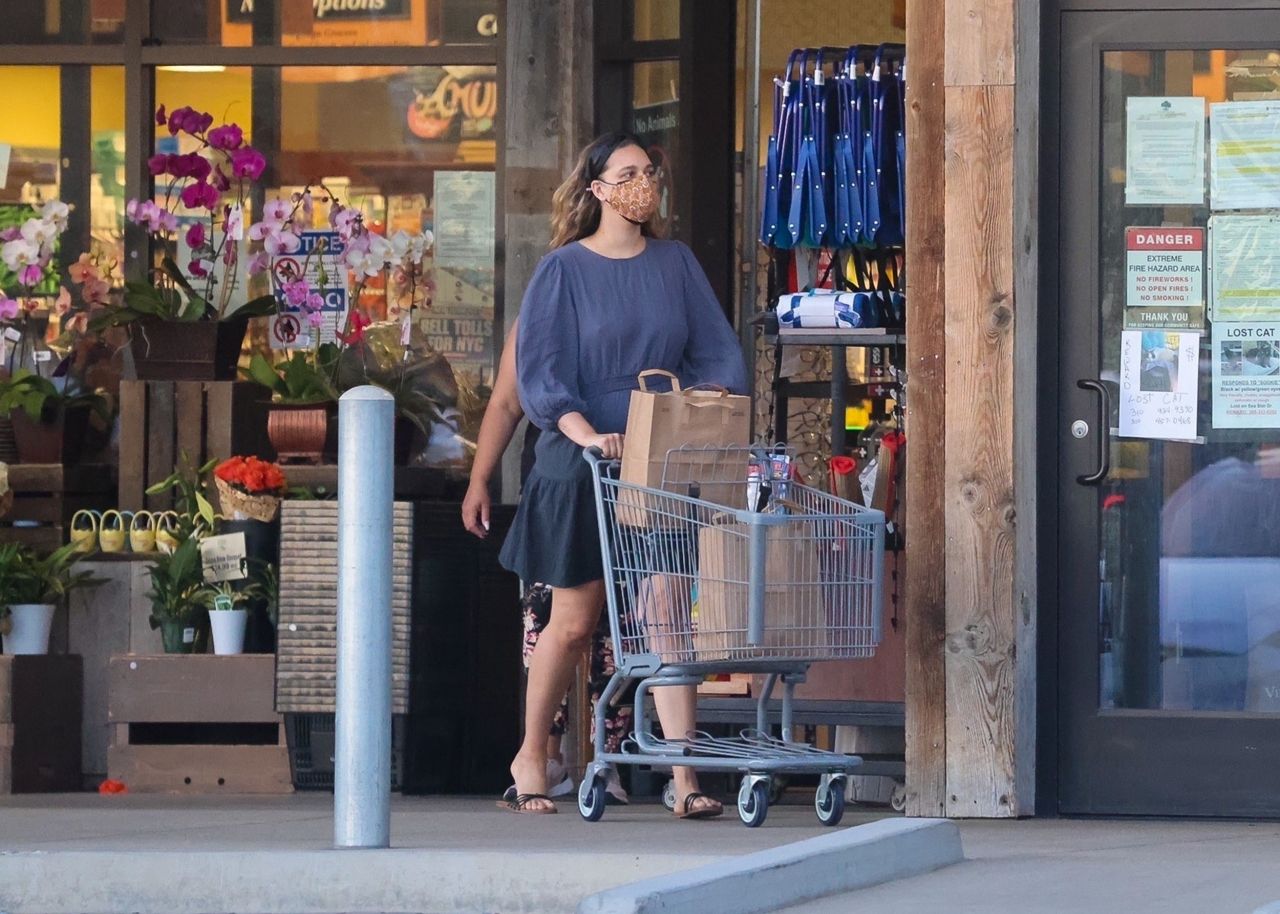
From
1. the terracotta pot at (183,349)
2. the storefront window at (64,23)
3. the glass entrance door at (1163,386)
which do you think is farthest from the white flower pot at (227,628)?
the glass entrance door at (1163,386)

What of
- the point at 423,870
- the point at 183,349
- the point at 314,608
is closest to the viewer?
the point at 423,870

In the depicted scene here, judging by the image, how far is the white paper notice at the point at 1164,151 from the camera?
Result: 6766 millimetres

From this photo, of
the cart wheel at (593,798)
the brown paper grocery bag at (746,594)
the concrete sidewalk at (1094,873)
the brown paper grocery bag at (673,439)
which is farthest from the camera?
the cart wheel at (593,798)

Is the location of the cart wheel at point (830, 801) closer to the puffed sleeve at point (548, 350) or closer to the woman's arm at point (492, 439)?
the puffed sleeve at point (548, 350)

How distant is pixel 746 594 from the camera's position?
6141 mm

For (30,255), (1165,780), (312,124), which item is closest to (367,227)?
(312,124)

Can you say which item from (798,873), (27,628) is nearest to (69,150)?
(27,628)

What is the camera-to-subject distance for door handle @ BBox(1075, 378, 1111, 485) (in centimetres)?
673

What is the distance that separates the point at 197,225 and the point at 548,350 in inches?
103

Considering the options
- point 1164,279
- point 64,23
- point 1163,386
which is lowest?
point 1163,386

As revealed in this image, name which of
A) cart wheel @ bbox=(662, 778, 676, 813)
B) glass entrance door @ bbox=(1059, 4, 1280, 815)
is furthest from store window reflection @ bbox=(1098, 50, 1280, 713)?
cart wheel @ bbox=(662, 778, 676, 813)

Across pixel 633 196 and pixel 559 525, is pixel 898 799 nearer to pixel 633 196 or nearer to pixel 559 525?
pixel 559 525

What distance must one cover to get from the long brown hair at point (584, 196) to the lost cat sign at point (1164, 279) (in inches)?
55.2

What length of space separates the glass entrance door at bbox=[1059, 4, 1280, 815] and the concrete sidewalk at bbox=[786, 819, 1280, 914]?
343 mm
